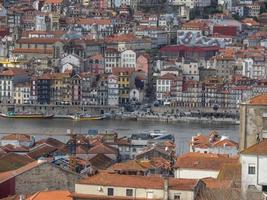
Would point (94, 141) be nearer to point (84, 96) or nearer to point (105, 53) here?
point (84, 96)

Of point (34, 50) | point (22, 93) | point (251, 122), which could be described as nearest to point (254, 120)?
point (251, 122)

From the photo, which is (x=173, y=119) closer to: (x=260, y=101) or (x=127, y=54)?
(x=127, y=54)

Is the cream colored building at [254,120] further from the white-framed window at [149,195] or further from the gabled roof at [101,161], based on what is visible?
the gabled roof at [101,161]

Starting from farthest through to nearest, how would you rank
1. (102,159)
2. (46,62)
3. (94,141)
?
(46,62) → (94,141) → (102,159)

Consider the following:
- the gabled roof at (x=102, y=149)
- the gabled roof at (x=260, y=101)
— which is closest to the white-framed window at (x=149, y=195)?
the gabled roof at (x=260, y=101)

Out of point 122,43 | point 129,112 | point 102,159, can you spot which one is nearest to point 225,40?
point 122,43

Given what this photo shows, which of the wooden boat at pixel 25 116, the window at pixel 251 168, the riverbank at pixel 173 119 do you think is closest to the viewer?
the window at pixel 251 168

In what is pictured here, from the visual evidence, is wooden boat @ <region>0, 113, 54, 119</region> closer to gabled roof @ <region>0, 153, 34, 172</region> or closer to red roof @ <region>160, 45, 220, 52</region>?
red roof @ <region>160, 45, 220, 52</region>
